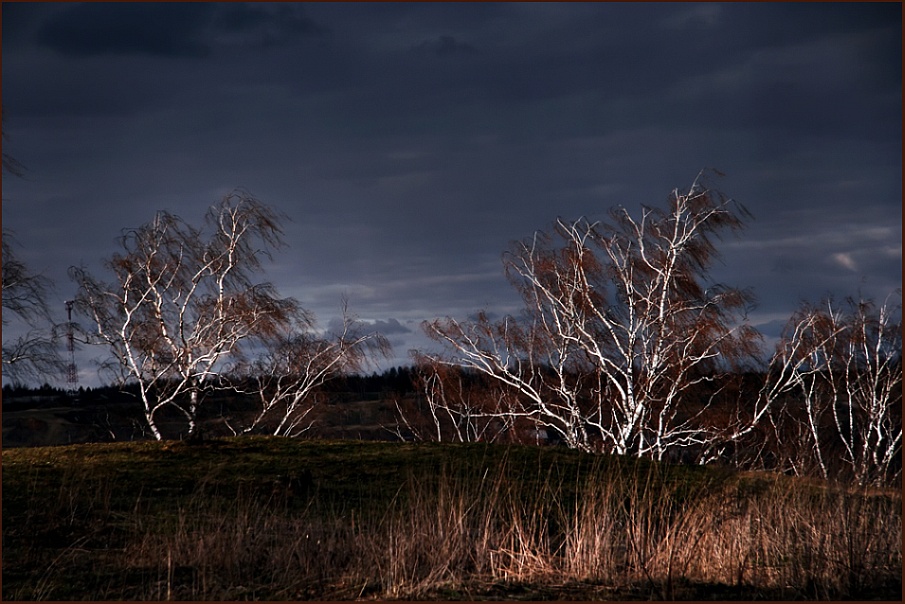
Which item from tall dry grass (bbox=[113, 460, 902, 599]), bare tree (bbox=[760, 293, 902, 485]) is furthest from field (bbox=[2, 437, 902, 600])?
bare tree (bbox=[760, 293, 902, 485])

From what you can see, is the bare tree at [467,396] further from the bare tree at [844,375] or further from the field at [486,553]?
the field at [486,553]

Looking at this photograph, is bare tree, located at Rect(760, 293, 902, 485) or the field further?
bare tree, located at Rect(760, 293, 902, 485)

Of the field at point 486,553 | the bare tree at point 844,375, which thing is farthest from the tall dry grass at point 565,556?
the bare tree at point 844,375

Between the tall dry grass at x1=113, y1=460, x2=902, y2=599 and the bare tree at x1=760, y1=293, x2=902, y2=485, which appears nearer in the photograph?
the tall dry grass at x1=113, y1=460, x2=902, y2=599

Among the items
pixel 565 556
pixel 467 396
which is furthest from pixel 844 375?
pixel 565 556

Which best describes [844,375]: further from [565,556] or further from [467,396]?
[565,556]

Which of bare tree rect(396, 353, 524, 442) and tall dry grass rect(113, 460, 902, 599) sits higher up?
bare tree rect(396, 353, 524, 442)

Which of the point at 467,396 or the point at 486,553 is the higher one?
the point at 467,396

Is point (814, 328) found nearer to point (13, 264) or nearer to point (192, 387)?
point (192, 387)

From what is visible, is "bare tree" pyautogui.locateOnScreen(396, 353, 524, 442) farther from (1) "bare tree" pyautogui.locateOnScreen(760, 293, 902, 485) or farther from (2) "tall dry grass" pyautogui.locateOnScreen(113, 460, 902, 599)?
(2) "tall dry grass" pyautogui.locateOnScreen(113, 460, 902, 599)

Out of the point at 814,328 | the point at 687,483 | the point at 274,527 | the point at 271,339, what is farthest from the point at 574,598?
the point at 814,328

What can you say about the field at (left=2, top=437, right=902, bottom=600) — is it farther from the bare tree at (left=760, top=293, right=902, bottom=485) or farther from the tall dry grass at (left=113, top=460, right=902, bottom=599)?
the bare tree at (left=760, top=293, right=902, bottom=485)

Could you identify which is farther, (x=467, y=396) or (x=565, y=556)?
(x=467, y=396)

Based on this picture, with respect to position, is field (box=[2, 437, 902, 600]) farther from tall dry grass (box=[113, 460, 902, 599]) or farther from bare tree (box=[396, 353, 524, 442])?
bare tree (box=[396, 353, 524, 442])
